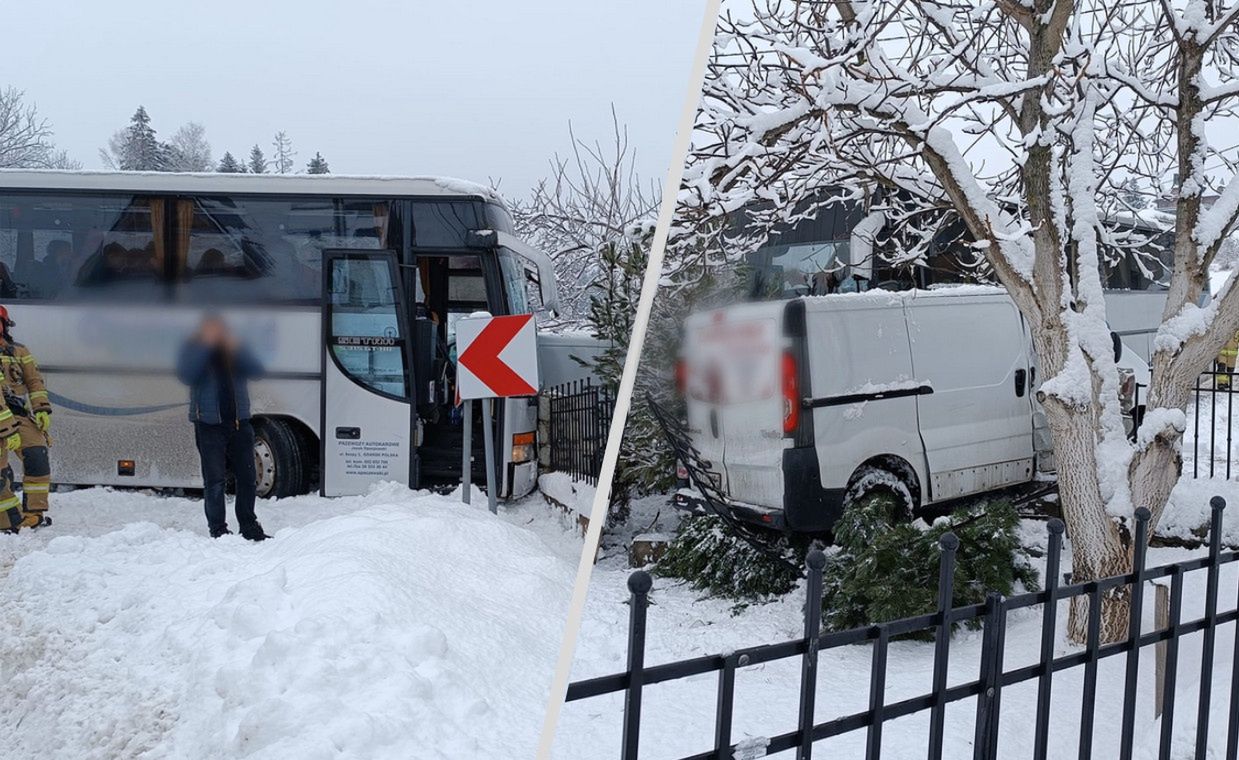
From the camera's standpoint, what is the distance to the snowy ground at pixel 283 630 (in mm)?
917

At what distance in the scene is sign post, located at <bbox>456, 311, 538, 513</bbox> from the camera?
120cm

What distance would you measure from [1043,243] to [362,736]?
1948 mm

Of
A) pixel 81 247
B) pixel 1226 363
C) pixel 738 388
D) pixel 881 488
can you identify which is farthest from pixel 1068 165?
pixel 81 247

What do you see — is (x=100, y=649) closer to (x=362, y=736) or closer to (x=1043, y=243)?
(x=362, y=736)

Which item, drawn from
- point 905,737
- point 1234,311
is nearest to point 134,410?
point 905,737

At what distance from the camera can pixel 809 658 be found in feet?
4.12

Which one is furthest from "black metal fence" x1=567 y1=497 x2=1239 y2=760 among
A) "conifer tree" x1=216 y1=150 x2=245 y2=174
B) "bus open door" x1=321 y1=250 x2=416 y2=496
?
"conifer tree" x1=216 y1=150 x2=245 y2=174

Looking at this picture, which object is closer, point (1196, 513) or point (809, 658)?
point (809, 658)

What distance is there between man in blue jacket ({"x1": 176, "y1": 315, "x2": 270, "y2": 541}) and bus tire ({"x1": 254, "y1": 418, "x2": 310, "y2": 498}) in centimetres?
2

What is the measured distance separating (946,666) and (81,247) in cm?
139

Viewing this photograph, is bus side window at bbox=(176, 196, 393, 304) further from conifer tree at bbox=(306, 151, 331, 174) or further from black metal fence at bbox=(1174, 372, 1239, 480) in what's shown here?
black metal fence at bbox=(1174, 372, 1239, 480)

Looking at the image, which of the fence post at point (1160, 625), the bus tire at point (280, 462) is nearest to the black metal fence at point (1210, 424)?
the fence post at point (1160, 625)

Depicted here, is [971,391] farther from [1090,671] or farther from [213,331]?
[213,331]

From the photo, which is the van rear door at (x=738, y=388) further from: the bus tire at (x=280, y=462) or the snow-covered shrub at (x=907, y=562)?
the bus tire at (x=280, y=462)
